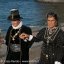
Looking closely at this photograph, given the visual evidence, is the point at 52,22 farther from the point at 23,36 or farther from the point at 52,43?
the point at 23,36

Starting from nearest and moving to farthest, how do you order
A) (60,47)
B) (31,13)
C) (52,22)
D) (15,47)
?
(52,22)
(60,47)
(15,47)
(31,13)

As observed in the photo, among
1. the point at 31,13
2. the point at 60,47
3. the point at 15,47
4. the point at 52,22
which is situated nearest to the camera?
the point at 52,22

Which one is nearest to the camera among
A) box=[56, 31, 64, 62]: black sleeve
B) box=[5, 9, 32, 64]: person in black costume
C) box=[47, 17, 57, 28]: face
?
box=[47, 17, 57, 28]: face

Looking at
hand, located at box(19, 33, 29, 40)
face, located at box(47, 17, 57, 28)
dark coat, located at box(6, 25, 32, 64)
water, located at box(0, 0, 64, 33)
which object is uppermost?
face, located at box(47, 17, 57, 28)

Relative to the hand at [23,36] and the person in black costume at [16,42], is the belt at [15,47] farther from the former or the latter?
the hand at [23,36]

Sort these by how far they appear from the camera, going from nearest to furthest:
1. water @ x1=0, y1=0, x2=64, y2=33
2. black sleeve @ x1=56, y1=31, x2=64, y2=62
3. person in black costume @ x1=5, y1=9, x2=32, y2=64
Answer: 1. black sleeve @ x1=56, y1=31, x2=64, y2=62
2. person in black costume @ x1=5, y1=9, x2=32, y2=64
3. water @ x1=0, y1=0, x2=64, y2=33

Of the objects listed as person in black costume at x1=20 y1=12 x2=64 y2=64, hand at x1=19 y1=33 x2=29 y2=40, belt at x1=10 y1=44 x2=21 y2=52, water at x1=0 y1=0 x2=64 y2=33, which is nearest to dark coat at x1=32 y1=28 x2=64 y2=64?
person in black costume at x1=20 y1=12 x2=64 y2=64

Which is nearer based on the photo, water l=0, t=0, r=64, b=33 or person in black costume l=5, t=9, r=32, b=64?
person in black costume l=5, t=9, r=32, b=64

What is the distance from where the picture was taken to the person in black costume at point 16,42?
6.03 m

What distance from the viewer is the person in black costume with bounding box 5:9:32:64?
19.8ft

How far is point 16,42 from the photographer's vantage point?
6117mm

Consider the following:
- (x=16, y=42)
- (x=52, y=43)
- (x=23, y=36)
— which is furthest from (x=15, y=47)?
(x=52, y=43)

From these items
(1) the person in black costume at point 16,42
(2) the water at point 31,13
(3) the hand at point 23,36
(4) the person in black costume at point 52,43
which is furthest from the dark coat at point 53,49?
(2) the water at point 31,13

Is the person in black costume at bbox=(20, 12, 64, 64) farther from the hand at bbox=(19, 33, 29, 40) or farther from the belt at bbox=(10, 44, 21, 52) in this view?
the belt at bbox=(10, 44, 21, 52)
